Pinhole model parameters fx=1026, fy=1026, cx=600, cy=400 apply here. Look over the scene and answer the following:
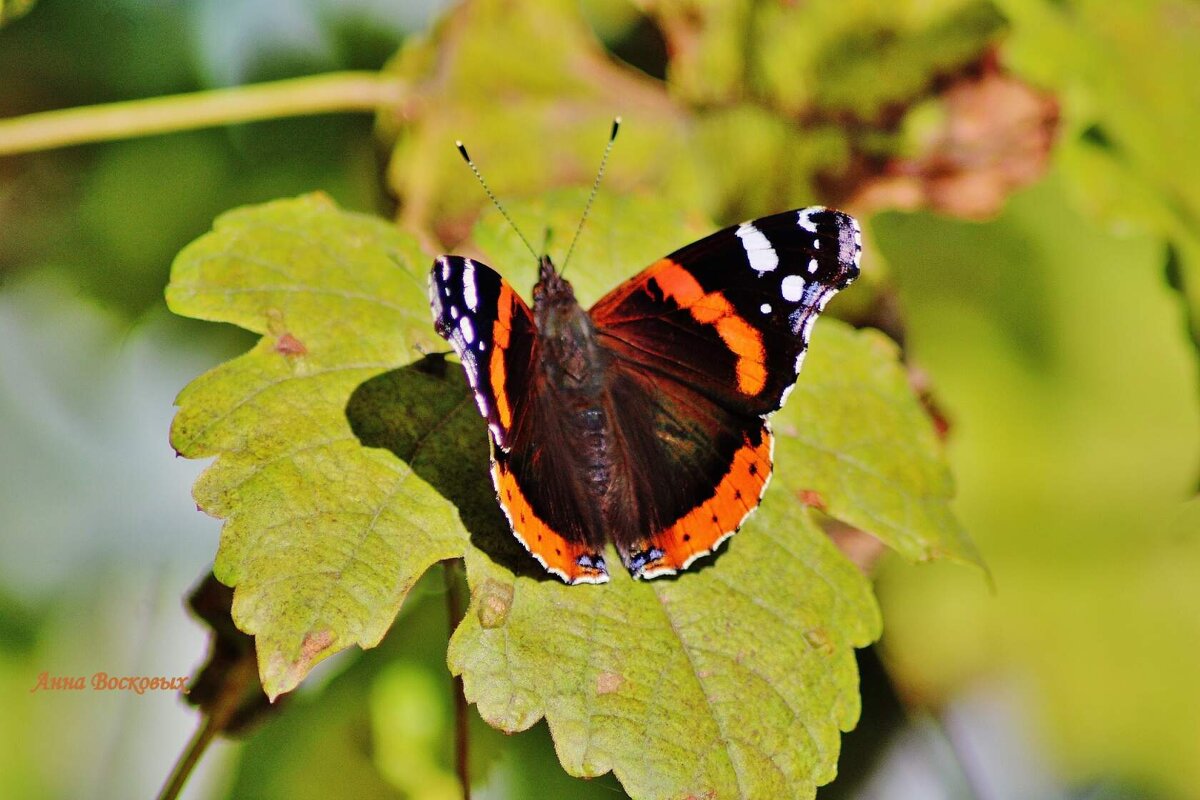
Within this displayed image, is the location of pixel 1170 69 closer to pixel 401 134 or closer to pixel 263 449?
pixel 401 134

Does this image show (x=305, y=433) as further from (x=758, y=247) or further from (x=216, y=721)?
(x=758, y=247)

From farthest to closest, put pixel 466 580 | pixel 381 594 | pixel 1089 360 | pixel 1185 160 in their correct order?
1. pixel 1089 360
2. pixel 1185 160
3. pixel 466 580
4. pixel 381 594

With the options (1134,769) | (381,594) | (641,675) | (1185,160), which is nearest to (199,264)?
(381,594)

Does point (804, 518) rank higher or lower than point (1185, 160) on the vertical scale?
lower

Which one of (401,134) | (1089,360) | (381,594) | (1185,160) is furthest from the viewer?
(1089,360)

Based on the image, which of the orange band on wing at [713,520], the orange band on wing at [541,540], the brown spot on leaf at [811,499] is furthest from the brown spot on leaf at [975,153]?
the orange band on wing at [541,540]

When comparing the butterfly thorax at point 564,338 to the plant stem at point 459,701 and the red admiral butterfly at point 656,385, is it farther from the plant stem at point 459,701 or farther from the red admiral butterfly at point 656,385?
the plant stem at point 459,701

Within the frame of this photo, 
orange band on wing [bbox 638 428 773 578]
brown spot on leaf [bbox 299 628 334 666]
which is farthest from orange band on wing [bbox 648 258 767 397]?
brown spot on leaf [bbox 299 628 334 666]

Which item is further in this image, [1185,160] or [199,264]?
[1185,160]
